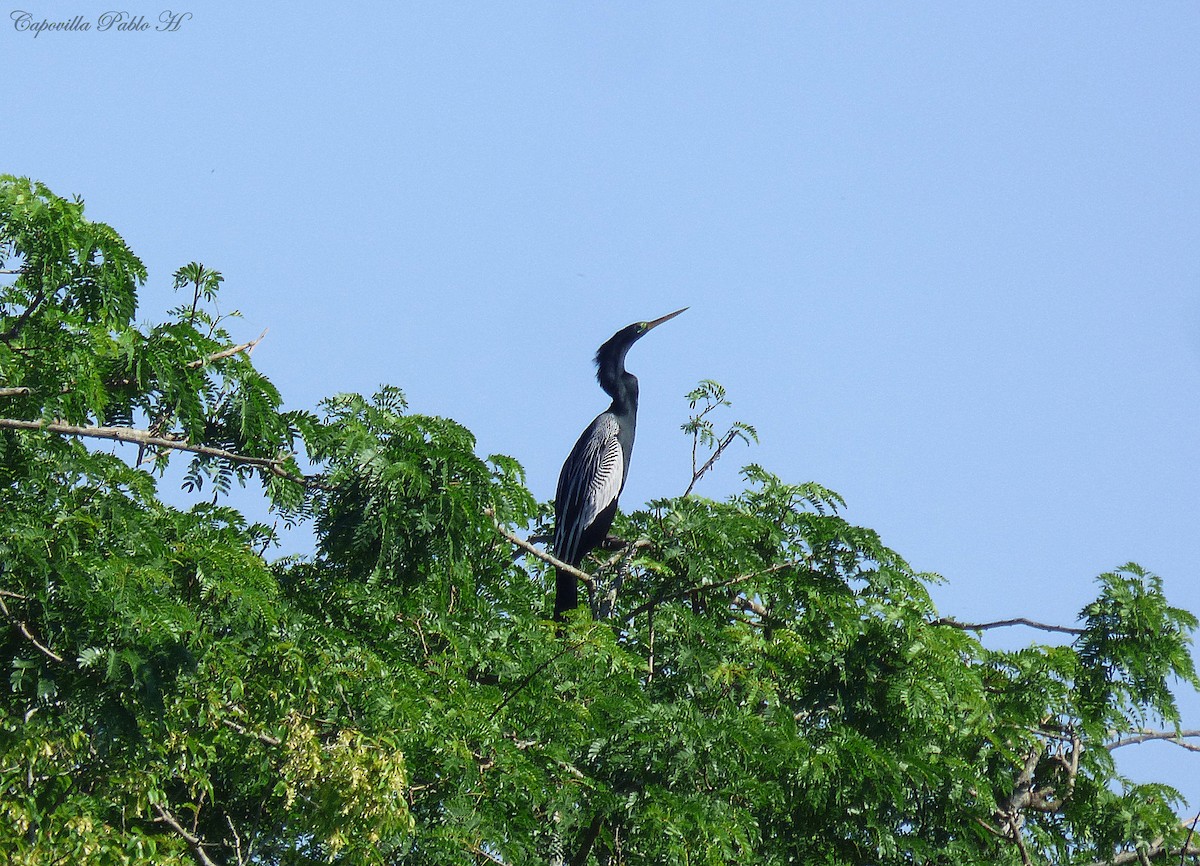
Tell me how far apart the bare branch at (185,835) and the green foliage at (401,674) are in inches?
1.1

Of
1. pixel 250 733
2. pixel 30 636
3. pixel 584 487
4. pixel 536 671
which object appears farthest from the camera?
pixel 584 487

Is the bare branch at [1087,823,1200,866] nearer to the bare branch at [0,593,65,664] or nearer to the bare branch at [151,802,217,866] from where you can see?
the bare branch at [151,802,217,866]

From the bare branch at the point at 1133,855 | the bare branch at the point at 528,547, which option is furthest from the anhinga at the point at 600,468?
the bare branch at the point at 1133,855

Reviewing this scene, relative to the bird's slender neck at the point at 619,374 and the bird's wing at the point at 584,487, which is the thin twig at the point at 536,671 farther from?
the bird's slender neck at the point at 619,374

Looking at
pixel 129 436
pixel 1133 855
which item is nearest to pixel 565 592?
pixel 1133 855

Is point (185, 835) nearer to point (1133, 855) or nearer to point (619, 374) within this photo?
point (1133, 855)

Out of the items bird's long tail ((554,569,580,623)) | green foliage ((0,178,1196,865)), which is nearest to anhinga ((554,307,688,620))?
bird's long tail ((554,569,580,623))

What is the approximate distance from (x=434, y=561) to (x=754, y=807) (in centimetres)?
170

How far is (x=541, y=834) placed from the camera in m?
5.39

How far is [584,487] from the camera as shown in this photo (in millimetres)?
8914

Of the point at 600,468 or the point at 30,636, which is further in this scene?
the point at 600,468

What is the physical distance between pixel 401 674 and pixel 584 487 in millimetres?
3542

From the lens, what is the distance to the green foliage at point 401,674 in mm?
4715

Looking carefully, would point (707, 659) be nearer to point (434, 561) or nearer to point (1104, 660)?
point (434, 561)
